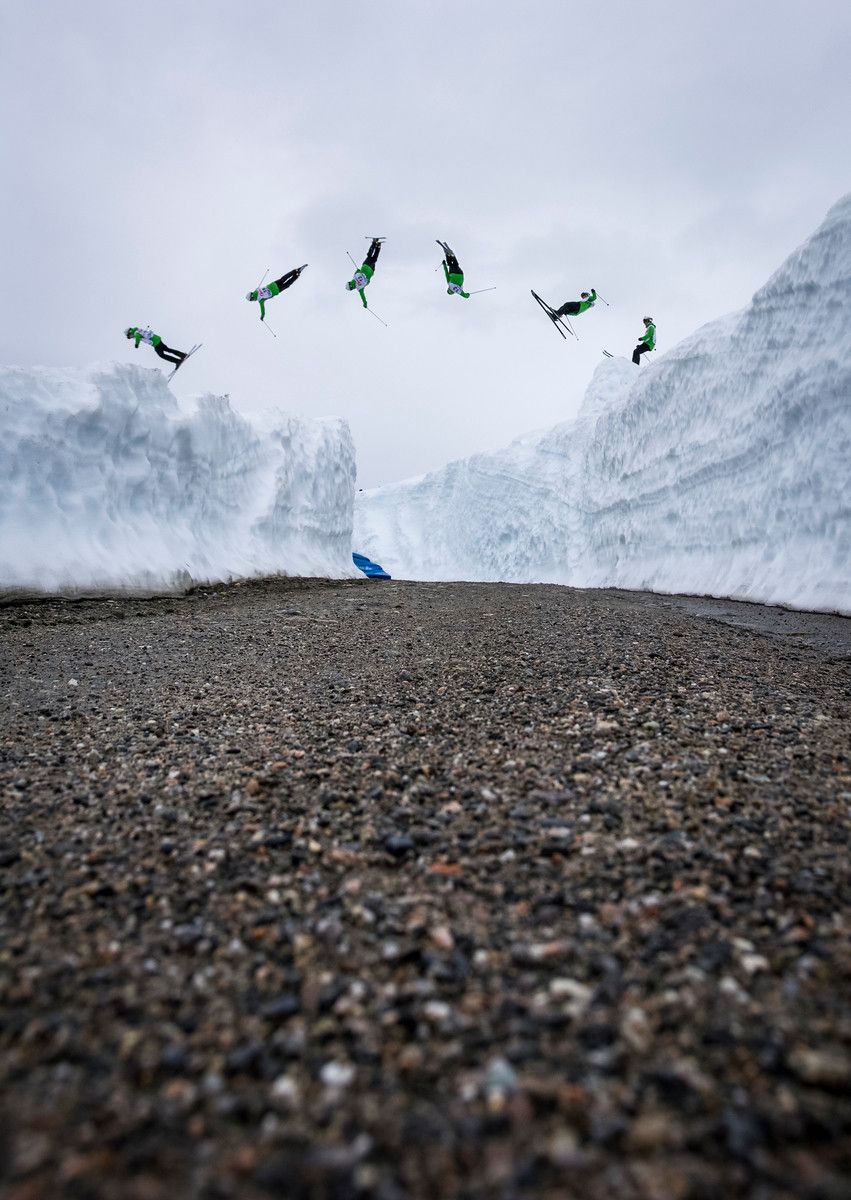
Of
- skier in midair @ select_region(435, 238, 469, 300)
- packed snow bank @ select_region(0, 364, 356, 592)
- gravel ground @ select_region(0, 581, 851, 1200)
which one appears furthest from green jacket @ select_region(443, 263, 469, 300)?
gravel ground @ select_region(0, 581, 851, 1200)

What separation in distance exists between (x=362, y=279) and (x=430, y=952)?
14985 mm

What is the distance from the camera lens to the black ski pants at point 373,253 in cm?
1407

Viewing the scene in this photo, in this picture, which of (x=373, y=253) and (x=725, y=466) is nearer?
(x=373, y=253)

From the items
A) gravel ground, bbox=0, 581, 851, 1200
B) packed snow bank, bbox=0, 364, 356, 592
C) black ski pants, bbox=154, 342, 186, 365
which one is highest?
black ski pants, bbox=154, 342, 186, 365

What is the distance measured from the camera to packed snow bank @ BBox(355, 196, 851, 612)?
13.0 meters

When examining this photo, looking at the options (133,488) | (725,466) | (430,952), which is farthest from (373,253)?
(430,952)

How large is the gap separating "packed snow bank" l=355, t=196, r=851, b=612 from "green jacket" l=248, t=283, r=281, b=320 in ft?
37.9

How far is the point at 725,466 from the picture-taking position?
54.3 feet

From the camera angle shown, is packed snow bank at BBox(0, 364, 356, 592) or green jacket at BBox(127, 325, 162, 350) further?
green jacket at BBox(127, 325, 162, 350)

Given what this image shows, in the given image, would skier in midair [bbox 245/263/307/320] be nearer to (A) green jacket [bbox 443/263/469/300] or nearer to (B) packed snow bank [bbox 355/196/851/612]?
(A) green jacket [bbox 443/263/469/300]

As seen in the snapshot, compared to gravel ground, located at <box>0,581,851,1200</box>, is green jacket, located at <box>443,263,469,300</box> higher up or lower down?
higher up

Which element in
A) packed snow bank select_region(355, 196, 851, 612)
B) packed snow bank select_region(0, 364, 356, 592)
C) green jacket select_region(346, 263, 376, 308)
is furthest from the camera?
green jacket select_region(346, 263, 376, 308)

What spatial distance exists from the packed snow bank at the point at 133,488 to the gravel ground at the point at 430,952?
266 inches

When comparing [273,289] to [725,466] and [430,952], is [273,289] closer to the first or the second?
[725,466]
